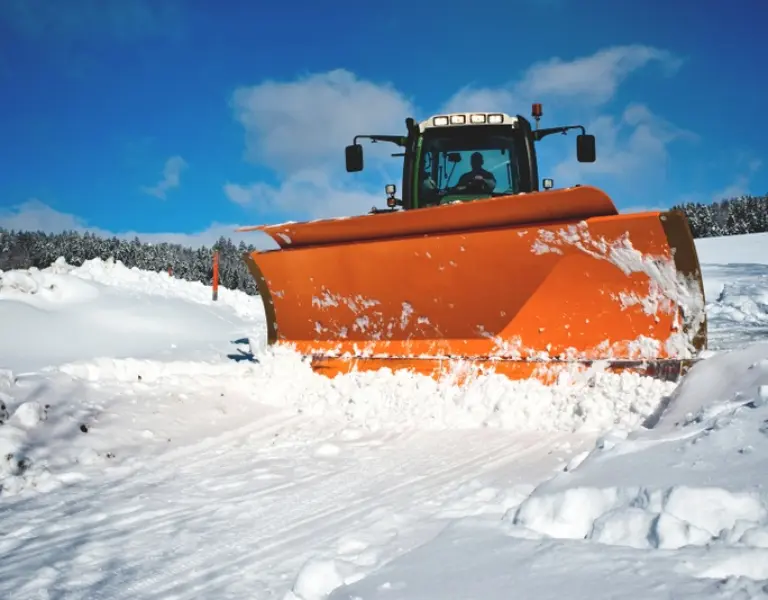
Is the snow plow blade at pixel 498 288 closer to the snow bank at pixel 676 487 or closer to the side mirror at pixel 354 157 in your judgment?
the snow bank at pixel 676 487

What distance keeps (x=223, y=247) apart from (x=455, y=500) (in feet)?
281

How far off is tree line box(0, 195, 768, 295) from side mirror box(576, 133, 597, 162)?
39.2 meters

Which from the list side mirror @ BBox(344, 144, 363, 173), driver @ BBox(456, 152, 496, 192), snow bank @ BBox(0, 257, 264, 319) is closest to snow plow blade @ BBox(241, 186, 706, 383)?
side mirror @ BBox(344, 144, 363, 173)

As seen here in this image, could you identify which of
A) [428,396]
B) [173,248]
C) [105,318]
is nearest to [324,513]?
[428,396]

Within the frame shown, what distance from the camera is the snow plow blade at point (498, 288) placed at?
10.7 ft

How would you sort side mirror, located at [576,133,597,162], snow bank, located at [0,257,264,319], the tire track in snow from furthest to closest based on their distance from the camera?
snow bank, located at [0,257,264,319], side mirror, located at [576,133,597,162], the tire track in snow

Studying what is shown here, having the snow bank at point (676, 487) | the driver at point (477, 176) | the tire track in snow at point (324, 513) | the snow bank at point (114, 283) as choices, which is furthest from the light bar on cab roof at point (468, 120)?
the snow bank at point (114, 283)

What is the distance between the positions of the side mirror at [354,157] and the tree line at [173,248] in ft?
126

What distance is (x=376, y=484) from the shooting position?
2.47 metres

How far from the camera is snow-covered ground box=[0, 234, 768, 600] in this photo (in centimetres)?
152

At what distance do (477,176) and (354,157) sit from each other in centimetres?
115

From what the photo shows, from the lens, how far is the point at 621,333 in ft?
11.1

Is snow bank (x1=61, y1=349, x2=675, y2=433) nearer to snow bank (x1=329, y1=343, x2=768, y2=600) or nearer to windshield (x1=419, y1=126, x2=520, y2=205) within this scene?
snow bank (x1=329, y1=343, x2=768, y2=600)

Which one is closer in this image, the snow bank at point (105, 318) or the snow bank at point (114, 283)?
the snow bank at point (105, 318)
